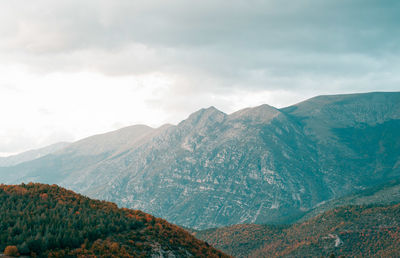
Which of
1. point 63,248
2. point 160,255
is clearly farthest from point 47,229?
point 160,255

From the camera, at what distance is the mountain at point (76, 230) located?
63.1m

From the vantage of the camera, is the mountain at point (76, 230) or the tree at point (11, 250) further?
the mountain at point (76, 230)

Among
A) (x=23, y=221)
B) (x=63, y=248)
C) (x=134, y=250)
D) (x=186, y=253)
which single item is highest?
(x=23, y=221)

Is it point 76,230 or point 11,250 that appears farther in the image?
point 76,230

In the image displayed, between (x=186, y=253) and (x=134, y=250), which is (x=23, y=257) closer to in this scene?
(x=134, y=250)

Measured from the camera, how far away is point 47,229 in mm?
66375

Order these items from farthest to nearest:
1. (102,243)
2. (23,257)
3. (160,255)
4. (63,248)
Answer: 1. (160,255)
2. (102,243)
3. (63,248)
4. (23,257)

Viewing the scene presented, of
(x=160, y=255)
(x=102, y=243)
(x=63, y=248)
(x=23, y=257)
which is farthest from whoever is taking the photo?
(x=160, y=255)

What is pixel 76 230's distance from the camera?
71.1 metres

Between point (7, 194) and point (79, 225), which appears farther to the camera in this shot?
point (7, 194)

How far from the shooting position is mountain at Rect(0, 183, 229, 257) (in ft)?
207

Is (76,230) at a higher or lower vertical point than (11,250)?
lower

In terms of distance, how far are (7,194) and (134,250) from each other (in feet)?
121

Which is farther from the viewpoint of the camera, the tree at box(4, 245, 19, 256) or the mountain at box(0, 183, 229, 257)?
the mountain at box(0, 183, 229, 257)
